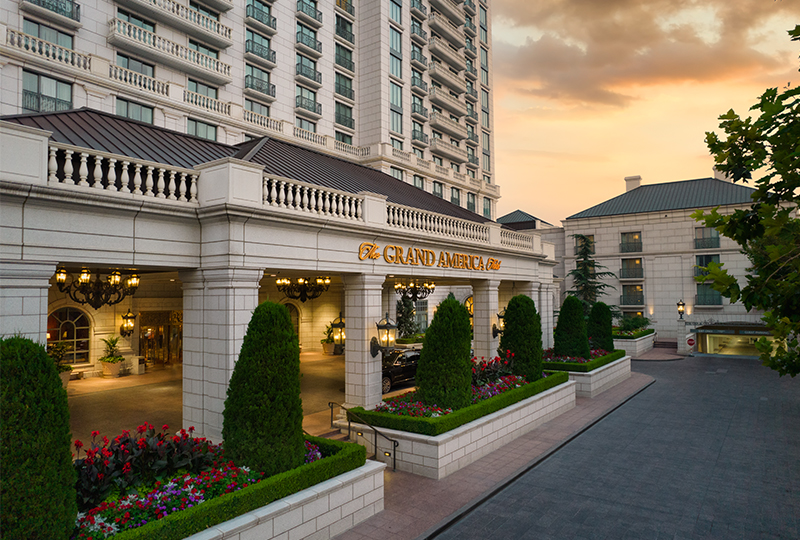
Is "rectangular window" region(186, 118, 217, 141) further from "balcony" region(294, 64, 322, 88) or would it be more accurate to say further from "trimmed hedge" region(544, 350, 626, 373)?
"trimmed hedge" region(544, 350, 626, 373)

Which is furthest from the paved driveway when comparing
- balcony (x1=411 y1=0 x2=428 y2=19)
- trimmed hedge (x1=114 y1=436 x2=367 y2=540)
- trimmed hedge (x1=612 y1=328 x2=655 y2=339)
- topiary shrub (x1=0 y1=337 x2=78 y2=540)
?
balcony (x1=411 y1=0 x2=428 y2=19)

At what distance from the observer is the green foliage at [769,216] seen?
14.3 ft

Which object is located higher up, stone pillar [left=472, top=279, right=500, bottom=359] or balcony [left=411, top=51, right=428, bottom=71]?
balcony [left=411, top=51, right=428, bottom=71]

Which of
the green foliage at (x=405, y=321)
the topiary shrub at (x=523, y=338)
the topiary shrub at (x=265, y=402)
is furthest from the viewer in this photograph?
the green foliage at (x=405, y=321)

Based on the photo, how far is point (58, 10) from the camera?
25.3 m

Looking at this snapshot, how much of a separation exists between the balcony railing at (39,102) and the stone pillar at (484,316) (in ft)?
77.1

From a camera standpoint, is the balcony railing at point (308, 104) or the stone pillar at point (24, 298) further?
the balcony railing at point (308, 104)

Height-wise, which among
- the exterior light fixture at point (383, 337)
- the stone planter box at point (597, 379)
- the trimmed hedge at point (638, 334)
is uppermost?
the exterior light fixture at point (383, 337)

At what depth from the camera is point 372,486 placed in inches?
406

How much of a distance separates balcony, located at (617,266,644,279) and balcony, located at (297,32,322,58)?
3681 centimetres

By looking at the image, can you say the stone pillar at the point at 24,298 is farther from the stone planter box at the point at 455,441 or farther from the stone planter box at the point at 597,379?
the stone planter box at the point at 597,379

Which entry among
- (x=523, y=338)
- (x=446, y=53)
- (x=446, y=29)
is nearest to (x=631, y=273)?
(x=446, y=53)

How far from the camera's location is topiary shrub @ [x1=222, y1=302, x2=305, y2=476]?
9.25 metres

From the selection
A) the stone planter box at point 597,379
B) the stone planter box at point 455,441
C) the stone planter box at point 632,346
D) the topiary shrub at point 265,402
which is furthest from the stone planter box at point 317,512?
the stone planter box at point 632,346
